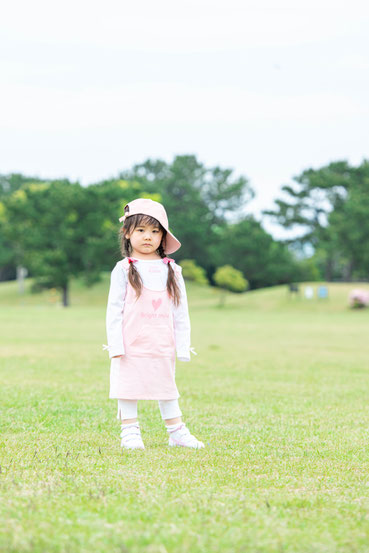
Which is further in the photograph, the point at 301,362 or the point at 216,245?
the point at 216,245

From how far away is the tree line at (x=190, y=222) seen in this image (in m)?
55.8

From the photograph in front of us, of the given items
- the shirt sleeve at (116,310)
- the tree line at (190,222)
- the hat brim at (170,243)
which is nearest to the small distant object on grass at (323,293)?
the tree line at (190,222)

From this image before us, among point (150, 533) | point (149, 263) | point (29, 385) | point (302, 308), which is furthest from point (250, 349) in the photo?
point (302, 308)

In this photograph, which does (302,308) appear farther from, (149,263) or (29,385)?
(149,263)

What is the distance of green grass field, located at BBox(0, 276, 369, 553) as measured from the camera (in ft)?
9.57

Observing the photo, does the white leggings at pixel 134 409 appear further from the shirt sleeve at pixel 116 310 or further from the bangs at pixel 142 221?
the bangs at pixel 142 221

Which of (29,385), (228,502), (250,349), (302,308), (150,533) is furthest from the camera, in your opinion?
(302,308)

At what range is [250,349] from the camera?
704 inches

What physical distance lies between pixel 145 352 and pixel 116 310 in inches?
16.4

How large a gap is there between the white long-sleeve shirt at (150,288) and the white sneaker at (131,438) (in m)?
0.59

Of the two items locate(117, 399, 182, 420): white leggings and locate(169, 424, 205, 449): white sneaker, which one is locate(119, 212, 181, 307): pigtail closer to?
locate(117, 399, 182, 420): white leggings

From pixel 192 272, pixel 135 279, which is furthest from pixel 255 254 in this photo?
pixel 135 279

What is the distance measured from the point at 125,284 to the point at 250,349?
497 inches

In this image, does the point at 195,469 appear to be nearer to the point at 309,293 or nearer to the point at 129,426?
the point at 129,426
